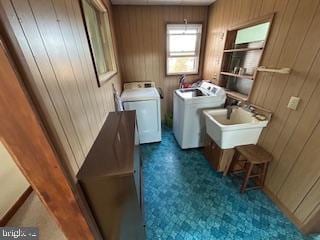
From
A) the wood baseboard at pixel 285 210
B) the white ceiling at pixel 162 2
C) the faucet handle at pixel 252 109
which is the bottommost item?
the wood baseboard at pixel 285 210

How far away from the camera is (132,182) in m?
0.85

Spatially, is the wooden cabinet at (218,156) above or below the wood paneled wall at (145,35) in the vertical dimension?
below

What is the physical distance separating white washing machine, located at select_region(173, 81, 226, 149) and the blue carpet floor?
407mm

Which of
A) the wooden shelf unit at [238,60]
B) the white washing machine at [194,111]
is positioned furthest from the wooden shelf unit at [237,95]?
the white washing machine at [194,111]

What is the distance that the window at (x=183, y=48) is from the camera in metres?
2.93

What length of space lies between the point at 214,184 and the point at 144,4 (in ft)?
10.3

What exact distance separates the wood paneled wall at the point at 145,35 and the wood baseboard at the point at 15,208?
238cm

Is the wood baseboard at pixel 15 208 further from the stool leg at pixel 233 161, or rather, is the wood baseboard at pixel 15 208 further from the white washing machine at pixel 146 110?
the stool leg at pixel 233 161

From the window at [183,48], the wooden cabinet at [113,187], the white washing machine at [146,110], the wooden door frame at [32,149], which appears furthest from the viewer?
the window at [183,48]

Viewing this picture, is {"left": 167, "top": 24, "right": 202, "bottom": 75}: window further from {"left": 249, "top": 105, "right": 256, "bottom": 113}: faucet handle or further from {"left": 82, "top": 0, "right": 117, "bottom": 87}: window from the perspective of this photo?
{"left": 249, "top": 105, "right": 256, "bottom": 113}: faucet handle

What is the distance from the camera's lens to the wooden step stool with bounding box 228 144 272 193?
1.61 m

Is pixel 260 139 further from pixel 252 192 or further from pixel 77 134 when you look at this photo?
pixel 77 134

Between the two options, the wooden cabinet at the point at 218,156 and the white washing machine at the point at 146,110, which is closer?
the wooden cabinet at the point at 218,156

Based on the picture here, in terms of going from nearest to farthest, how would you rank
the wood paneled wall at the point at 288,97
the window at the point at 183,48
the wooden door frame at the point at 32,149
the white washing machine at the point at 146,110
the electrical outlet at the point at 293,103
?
the wooden door frame at the point at 32,149, the wood paneled wall at the point at 288,97, the electrical outlet at the point at 293,103, the white washing machine at the point at 146,110, the window at the point at 183,48
